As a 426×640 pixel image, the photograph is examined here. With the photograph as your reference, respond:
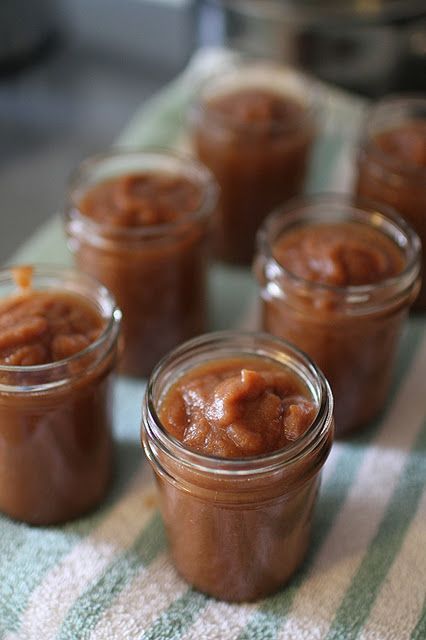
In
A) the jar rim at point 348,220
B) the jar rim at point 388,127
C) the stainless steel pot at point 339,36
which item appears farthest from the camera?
the stainless steel pot at point 339,36

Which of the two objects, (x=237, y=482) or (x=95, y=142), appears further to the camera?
(x=95, y=142)

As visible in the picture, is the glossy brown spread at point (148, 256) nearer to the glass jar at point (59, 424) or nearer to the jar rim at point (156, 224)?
the jar rim at point (156, 224)

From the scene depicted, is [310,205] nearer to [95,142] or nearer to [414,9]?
[414,9]

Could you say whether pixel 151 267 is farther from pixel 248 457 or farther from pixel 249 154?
pixel 248 457

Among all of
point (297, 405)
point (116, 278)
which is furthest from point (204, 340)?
point (116, 278)

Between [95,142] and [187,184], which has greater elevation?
[187,184]

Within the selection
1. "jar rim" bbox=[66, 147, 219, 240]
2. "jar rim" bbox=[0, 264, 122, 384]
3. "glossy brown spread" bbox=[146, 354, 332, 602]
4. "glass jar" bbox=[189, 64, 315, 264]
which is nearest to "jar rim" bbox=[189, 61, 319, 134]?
"glass jar" bbox=[189, 64, 315, 264]

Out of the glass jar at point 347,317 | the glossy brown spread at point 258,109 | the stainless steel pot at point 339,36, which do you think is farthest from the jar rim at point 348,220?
the stainless steel pot at point 339,36
